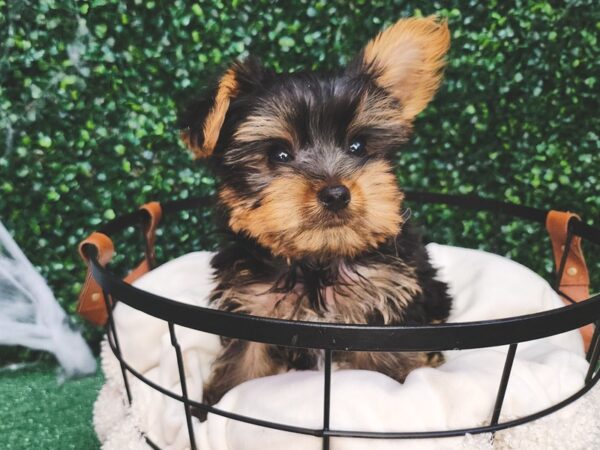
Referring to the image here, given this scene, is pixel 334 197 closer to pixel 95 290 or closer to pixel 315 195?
pixel 315 195

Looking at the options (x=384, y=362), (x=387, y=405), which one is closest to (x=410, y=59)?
(x=384, y=362)

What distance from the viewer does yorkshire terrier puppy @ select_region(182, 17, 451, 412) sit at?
1.68 metres

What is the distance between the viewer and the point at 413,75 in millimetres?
2107

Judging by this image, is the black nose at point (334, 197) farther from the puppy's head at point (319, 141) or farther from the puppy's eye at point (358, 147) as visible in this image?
the puppy's eye at point (358, 147)

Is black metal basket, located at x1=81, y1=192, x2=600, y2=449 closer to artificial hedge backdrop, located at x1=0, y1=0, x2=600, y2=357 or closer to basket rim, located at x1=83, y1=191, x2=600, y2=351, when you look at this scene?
basket rim, located at x1=83, y1=191, x2=600, y2=351

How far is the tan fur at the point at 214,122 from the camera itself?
169 centimetres

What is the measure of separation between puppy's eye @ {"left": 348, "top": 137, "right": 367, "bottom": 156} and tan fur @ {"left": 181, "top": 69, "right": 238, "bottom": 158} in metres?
0.45

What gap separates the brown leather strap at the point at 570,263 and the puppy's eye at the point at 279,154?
123 centimetres

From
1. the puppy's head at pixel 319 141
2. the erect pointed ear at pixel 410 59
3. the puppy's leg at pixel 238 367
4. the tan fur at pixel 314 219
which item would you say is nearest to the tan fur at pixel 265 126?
the puppy's head at pixel 319 141

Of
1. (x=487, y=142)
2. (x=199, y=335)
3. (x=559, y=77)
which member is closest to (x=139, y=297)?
(x=199, y=335)

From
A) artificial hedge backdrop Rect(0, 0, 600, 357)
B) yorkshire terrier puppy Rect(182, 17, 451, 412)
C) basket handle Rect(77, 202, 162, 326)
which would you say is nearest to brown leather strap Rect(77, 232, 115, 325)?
basket handle Rect(77, 202, 162, 326)

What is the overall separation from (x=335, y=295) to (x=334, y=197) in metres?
0.45

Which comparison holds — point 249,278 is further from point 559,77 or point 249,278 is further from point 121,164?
point 559,77

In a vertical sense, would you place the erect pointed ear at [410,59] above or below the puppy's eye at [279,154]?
above
